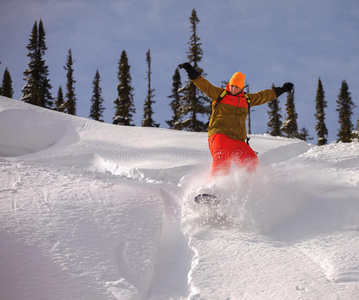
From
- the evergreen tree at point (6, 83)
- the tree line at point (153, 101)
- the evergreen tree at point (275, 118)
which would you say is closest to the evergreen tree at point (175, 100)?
the tree line at point (153, 101)

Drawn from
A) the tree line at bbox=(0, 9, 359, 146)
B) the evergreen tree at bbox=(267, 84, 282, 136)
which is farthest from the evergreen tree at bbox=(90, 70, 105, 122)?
the evergreen tree at bbox=(267, 84, 282, 136)

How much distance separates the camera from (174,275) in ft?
9.12

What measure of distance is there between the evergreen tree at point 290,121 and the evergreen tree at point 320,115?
161 inches

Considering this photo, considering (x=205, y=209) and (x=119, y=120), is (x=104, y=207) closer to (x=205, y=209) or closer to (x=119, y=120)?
(x=205, y=209)

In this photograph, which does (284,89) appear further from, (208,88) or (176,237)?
(176,237)

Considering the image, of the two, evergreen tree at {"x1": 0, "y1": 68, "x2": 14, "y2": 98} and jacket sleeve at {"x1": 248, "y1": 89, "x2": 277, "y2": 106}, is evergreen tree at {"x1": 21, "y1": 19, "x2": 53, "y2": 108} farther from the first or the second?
jacket sleeve at {"x1": 248, "y1": 89, "x2": 277, "y2": 106}

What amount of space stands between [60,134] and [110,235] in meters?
6.79

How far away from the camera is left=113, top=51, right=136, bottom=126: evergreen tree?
1251 inches

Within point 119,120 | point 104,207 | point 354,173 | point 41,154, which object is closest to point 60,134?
point 41,154

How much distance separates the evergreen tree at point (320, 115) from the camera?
127ft

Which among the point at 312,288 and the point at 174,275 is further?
the point at 174,275

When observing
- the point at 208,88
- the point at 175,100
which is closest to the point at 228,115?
the point at 208,88

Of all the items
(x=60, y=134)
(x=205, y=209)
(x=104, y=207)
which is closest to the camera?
(x=104, y=207)

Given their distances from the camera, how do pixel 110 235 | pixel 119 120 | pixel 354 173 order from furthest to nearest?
pixel 119 120, pixel 354 173, pixel 110 235
